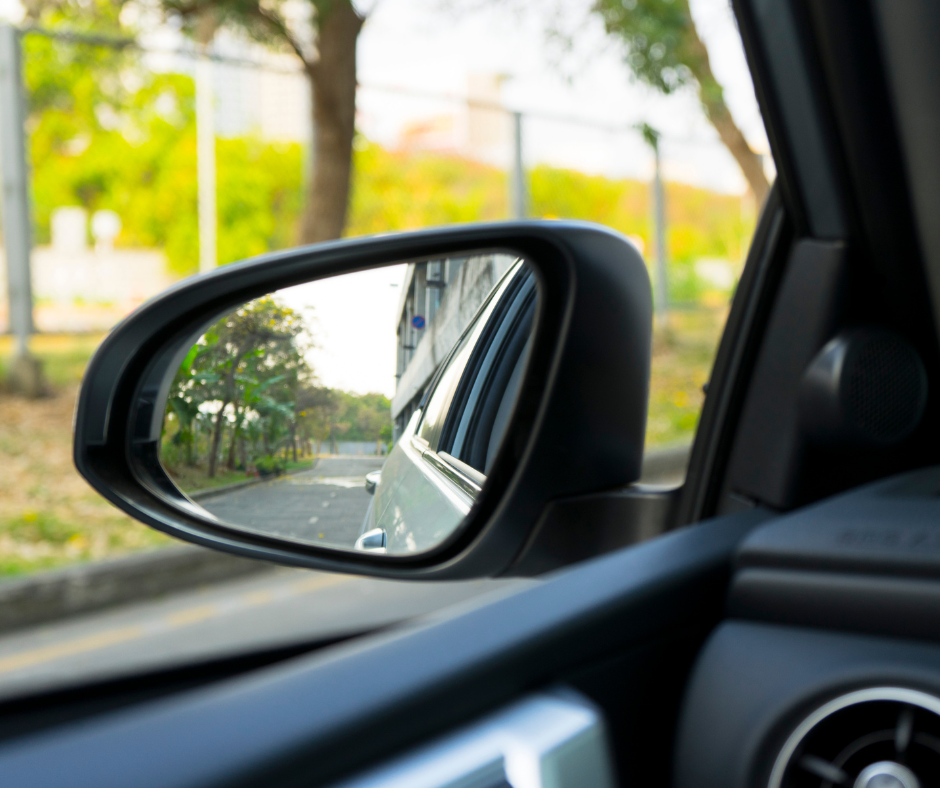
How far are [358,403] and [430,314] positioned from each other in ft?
0.45

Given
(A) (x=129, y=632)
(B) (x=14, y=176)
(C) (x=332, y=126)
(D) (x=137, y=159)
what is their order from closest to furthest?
(A) (x=129, y=632), (B) (x=14, y=176), (C) (x=332, y=126), (D) (x=137, y=159)

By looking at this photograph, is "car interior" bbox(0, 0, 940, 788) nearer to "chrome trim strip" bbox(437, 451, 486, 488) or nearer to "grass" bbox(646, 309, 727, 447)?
"chrome trim strip" bbox(437, 451, 486, 488)

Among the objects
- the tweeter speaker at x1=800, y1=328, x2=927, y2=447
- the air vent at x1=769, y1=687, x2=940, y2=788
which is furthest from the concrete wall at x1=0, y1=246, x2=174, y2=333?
the air vent at x1=769, y1=687, x2=940, y2=788

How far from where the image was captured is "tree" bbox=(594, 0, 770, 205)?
21.7 feet

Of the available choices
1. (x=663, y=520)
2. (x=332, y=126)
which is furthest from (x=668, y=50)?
(x=663, y=520)

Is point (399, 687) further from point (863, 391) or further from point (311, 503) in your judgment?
point (863, 391)

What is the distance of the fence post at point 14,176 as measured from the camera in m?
6.79

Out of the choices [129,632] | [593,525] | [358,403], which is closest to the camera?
[358,403]

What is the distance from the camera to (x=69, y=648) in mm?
4430

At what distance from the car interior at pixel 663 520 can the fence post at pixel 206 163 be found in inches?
251

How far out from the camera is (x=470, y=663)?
0.88m

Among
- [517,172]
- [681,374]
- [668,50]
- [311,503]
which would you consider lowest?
[681,374]

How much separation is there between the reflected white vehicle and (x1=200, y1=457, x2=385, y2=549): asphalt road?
3 centimetres

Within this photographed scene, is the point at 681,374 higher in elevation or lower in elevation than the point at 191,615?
higher
